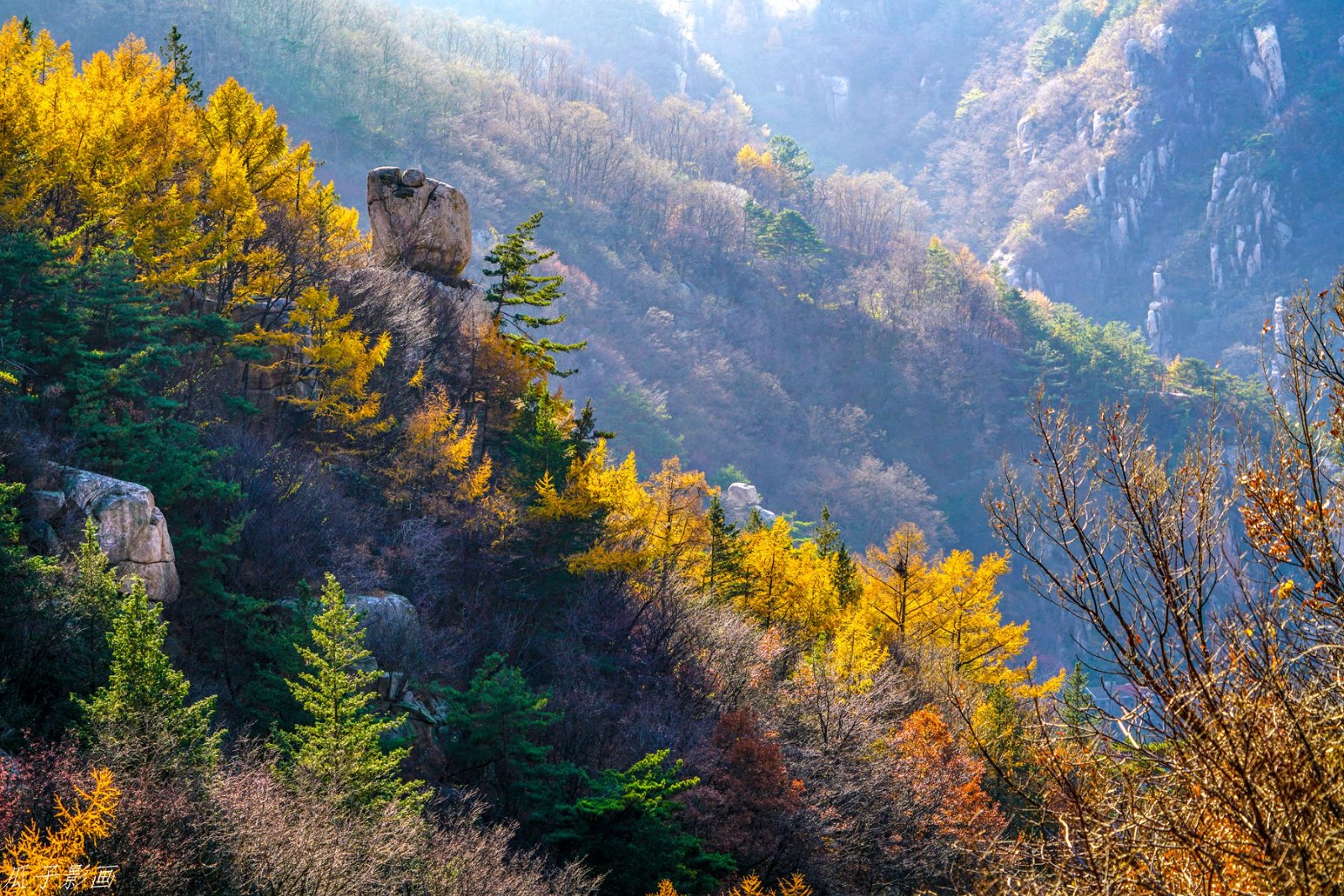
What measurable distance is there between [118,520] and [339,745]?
6.59 m

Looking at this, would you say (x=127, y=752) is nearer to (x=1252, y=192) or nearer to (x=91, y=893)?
(x=91, y=893)

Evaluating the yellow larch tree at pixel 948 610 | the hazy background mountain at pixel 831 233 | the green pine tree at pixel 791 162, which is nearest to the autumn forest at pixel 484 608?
the yellow larch tree at pixel 948 610

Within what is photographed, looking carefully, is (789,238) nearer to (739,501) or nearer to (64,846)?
(739,501)

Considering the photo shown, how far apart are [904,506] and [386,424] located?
59463 mm

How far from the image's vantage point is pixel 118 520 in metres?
18.0

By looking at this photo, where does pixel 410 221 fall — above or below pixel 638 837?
above

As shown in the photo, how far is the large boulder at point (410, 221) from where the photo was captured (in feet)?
111

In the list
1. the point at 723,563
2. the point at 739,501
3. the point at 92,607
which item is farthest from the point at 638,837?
the point at 739,501

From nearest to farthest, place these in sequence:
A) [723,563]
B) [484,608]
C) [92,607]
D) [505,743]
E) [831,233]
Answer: [92,607] → [505,743] → [484,608] → [723,563] → [831,233]

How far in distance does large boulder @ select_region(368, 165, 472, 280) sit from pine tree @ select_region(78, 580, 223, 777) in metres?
22.1

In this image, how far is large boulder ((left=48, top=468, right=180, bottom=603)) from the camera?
57.7ft

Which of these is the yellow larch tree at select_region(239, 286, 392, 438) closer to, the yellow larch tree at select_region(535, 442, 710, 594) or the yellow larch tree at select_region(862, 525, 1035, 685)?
the yellow larch tree at select_region(535, 442, 710, 594)

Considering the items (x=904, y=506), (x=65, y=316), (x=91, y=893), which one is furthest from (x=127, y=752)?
(x=904, y=506)

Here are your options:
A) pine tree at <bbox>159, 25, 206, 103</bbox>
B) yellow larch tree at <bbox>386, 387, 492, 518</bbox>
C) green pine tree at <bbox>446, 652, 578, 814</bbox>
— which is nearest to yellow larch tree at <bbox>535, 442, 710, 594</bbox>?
yellow larch tree at <bbox>386, 387, 492, 518</bbox>
